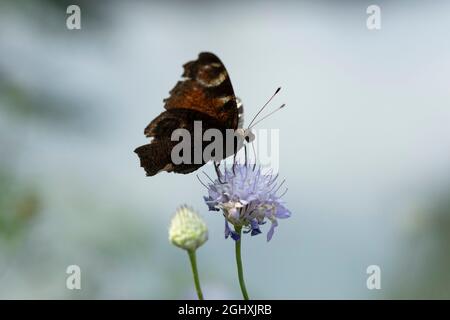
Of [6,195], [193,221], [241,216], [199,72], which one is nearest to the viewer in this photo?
[193,221]

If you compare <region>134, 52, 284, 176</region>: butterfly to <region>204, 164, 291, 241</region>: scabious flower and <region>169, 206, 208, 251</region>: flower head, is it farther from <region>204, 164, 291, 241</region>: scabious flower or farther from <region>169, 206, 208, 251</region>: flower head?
<region>169, 206, 208, 251</region>: flower head

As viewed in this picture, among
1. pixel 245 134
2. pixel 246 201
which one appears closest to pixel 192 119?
pixel 245 134

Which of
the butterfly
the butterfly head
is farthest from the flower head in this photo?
the butterfly head

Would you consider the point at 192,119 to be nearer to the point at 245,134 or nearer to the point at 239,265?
the point at 245,134

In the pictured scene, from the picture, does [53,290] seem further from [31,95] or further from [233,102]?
[233,102]

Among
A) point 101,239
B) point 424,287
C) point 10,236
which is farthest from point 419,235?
point 10,236

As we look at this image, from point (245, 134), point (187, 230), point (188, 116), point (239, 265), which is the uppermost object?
point (188, 116)
